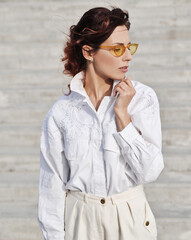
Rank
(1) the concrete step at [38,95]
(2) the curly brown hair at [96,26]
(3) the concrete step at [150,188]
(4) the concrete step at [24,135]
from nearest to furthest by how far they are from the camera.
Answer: (2) the curly brown hair at [96,26]
(3) the concrete step at [150,188]
(4) the concrete step at [24,135]
(1) the concrete step at [38,95]

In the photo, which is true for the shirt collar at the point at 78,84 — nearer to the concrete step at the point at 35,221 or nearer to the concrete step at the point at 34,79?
the concrete step at the point at 35,221

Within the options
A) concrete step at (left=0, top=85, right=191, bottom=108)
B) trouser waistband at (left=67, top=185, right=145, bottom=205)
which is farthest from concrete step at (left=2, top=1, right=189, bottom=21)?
trouser waistband at (left=67, top=185, right=145, bottom=205)

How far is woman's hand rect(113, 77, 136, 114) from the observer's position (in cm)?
199

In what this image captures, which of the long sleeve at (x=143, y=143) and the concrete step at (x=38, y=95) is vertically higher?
the long sleeve at (x=143, y=143)

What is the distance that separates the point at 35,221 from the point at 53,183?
222cm

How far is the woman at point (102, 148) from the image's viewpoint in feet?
6.51

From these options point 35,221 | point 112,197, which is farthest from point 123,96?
point 35,221

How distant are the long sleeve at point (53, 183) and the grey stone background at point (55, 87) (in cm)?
211

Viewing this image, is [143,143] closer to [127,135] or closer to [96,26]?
[127,135]

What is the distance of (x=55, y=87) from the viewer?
530 centimetres

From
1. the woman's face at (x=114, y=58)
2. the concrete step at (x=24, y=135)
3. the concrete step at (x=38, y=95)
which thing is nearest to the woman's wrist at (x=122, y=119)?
the woman's face at (x=114, y=58)

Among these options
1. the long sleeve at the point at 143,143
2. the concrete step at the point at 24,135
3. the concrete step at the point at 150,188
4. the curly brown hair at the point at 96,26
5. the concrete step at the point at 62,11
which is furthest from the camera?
the concrete step at the point at 62,11

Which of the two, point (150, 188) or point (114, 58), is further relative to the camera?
point (150, 188)

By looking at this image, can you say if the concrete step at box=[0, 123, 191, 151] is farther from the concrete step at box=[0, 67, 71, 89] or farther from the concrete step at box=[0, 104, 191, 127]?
the concrete step at box=[0, 67, 71, 89]
